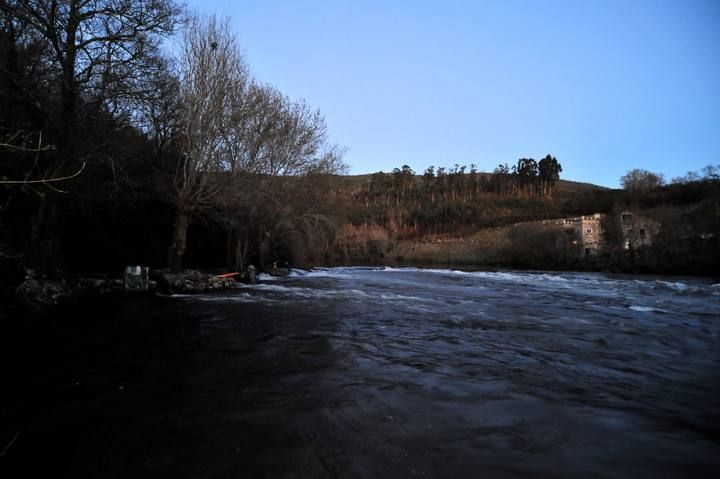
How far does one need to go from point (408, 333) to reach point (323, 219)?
22628 mm

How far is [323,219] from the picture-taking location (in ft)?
101

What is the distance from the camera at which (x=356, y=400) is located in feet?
15.6

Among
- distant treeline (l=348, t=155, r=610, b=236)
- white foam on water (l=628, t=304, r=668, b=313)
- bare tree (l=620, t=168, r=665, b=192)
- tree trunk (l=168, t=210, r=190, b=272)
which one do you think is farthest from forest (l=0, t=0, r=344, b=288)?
bare tree (l=620, t=168, r=665, b=192)

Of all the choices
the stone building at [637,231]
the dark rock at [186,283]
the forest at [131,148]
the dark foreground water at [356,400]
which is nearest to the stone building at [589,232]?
the stone building at [637,231]

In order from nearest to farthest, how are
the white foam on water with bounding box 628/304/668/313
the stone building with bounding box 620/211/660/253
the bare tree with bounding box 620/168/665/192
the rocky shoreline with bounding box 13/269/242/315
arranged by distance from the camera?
1. the rocky shoreline with bounding box 13/269/242/315
2. the white foam on water with bounding box 628/304/668/313
3. the stone building with bounding box 620/211/660/253
4. the bare tree with bounding box 620/168/665/192

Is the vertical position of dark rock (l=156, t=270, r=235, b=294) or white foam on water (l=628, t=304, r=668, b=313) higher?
dark rock (l=156, t=270, r=235, b=294)

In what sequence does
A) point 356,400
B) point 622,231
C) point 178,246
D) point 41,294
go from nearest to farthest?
point 356,400, point 41,294, point 178,246, point 622,231

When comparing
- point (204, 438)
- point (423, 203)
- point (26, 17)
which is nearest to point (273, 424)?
point (204, 438)

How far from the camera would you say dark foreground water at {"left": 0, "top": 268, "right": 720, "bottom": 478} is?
3.33 metres

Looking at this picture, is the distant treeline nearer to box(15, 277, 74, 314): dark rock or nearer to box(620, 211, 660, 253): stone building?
box(620, 211, 660, 253): stone building

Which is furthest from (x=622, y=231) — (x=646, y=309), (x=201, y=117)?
(x=201, y=117)

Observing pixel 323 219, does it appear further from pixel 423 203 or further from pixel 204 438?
pixel 423 203

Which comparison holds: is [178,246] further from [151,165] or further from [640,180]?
[640,180]

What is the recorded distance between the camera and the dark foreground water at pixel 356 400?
3328 millimetres
